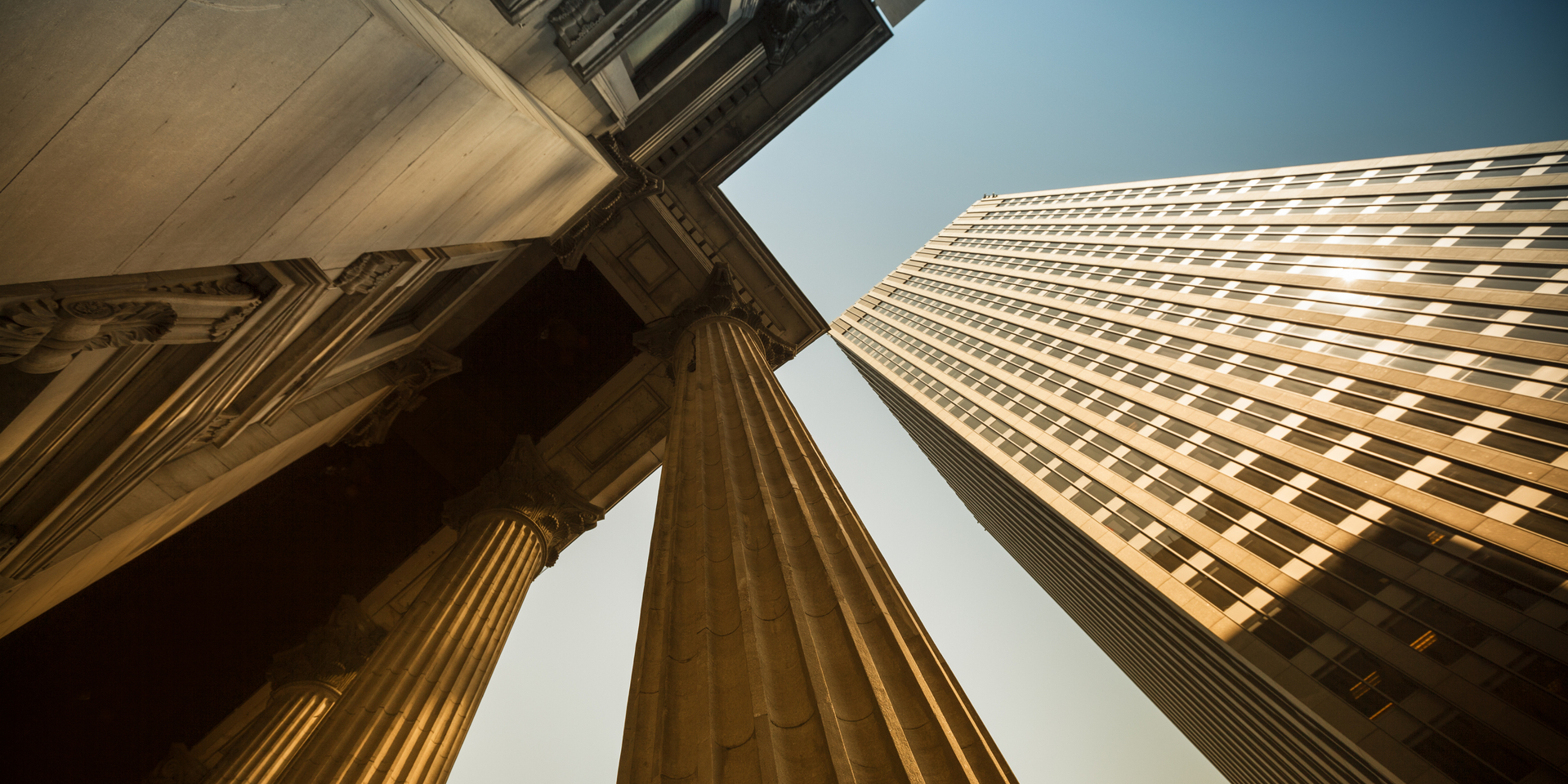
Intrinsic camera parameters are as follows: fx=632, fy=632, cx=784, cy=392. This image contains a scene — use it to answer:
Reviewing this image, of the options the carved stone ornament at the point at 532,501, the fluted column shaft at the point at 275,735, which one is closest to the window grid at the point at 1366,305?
the carved stone ornament at the point at 532,501

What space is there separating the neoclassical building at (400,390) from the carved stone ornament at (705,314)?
14cm

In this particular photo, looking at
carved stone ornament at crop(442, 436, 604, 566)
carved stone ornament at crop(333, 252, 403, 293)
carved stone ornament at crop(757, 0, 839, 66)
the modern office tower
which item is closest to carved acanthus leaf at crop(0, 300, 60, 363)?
carved stone ornament at crop(333, 252, 403, 293)

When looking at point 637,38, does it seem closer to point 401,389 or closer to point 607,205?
point 607,205

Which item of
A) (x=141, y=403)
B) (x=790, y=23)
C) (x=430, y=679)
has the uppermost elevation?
(x=790, y=23)

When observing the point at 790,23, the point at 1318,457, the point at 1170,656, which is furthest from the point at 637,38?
the point at 1170,656

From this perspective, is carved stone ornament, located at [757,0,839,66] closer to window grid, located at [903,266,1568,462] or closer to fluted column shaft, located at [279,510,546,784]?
fluted column shaft, located at [279,510,546,784]

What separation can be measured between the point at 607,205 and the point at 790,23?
646 cm

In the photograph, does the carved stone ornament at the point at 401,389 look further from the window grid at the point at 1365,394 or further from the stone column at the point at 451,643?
the window grid at the point at 1365,394

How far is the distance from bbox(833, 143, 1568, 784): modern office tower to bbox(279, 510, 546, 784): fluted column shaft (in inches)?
1571

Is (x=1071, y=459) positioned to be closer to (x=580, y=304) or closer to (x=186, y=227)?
(x=580, y=304)

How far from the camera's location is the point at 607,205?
17.0m

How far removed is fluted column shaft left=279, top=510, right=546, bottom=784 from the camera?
10367 mm

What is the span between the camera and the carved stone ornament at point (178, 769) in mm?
15727

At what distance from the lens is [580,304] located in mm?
20406
